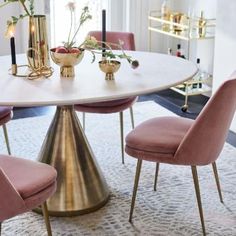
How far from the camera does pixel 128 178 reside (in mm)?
2820

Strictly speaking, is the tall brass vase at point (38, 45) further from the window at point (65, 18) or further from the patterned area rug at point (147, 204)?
the window at point (65, 18)

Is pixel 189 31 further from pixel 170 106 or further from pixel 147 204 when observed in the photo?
pixel 147 204

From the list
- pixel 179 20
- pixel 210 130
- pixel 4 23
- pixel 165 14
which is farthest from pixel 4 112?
pixel 165 14

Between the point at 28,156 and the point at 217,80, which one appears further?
the point at 217,80

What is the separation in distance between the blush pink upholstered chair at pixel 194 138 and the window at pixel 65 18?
2.28 m

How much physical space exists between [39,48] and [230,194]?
1284mm

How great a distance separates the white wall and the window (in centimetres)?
135

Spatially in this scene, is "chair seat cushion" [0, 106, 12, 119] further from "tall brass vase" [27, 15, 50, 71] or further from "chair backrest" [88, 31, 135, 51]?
"chair backrest" [88, 31, 135, 51]

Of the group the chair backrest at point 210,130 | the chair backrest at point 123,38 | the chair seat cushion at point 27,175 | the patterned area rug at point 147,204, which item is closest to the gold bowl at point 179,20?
the chair backrest at point 123,38

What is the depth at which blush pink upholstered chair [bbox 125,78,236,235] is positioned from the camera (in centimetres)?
198

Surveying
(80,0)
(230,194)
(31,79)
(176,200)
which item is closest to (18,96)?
(31,79)

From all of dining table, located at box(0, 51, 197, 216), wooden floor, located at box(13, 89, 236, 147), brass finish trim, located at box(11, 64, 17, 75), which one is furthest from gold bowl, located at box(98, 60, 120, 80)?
wooden floor, located at box(13, 89, 236, 147)

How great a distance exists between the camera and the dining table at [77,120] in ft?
7.06

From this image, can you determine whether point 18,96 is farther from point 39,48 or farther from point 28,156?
point 28,156
